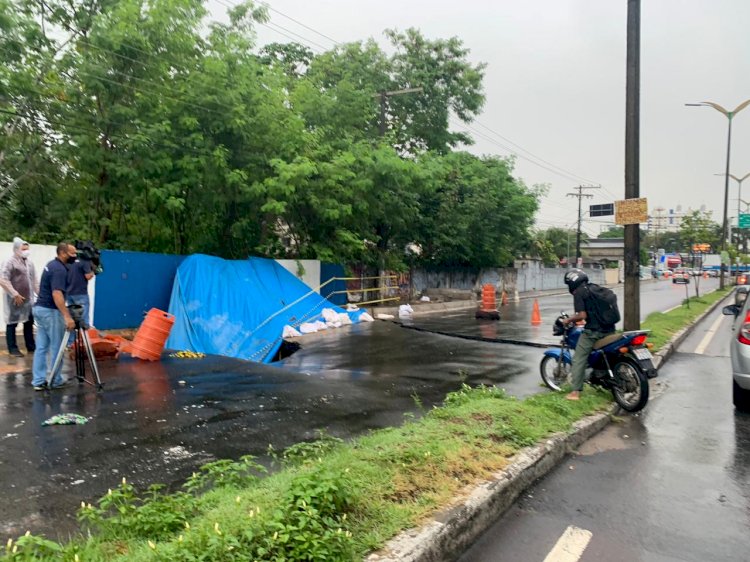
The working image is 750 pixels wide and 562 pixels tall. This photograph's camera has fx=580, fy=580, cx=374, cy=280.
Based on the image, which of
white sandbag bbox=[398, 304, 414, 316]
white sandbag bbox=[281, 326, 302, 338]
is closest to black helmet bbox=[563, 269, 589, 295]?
white sandbag bbox=[281, 326, 302, 338]

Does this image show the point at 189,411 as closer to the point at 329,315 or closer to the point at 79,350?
the point at 79,350

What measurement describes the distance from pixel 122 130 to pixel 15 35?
2997 mm

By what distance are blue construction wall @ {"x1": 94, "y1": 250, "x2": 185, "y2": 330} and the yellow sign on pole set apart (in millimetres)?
9591

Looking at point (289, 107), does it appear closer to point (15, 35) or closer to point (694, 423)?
point (15, 35)

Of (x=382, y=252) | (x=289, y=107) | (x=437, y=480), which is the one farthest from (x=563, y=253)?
(x=437, y=480)

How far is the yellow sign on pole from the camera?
10516 millimetres

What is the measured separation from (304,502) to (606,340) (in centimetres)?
502

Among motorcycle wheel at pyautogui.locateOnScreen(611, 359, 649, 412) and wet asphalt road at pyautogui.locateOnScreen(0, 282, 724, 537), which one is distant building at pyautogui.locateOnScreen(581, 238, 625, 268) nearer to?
wet asphalt road at pyautogui.locateOnScreen(0, 282, 724, 537)

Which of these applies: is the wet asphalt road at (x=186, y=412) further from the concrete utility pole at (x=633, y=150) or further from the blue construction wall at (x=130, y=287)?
the blue construction wall at (x=130, y=287)

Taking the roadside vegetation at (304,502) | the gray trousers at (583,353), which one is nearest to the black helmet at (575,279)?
the gray trousers at (583,353)

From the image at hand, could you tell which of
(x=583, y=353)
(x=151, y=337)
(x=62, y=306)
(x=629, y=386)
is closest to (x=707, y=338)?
(x=629, y=386)

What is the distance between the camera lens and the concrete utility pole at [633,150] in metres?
10.9

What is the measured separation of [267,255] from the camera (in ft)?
59.0

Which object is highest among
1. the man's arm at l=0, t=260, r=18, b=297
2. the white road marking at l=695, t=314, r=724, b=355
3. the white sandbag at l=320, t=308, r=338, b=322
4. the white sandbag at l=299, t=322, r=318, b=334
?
the man's arm at l=0, t=260, r=18, b=297
